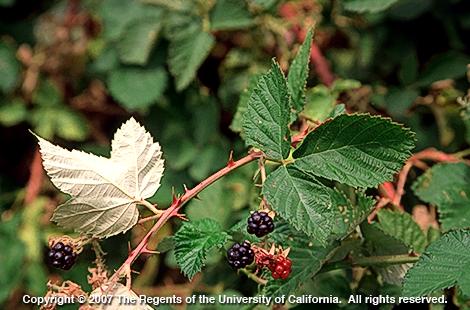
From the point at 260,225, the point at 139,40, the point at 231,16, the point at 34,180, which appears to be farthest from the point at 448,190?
the point at 34,180

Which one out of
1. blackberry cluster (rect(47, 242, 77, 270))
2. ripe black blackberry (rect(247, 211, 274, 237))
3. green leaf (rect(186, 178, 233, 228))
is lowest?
green leaf (rect(186, 178, 233, 228))

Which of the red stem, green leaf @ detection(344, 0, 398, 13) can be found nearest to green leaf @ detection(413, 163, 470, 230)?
green leaf @ detection(344, 0, 398, 13)

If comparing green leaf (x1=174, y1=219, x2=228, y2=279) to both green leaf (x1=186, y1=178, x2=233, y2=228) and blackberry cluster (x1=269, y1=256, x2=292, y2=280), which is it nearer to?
blackberry cluster (x1=269, y1=256, x2=292, y2=280)

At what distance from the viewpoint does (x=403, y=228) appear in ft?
2.57

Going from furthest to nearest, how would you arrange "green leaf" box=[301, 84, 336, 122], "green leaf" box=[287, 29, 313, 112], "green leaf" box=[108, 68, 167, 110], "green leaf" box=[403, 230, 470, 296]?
"green leaf" box=[108, 68, 167, 110]
"green leaf" box=[301, 84, 336, 122]
"green leaf" box=[287, 29, 313, 112]
"green leaf" box=[403, 230, 470, 296]

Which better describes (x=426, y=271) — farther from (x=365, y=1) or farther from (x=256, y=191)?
(x=365, y=1)

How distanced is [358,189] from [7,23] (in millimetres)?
927

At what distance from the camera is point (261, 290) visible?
780mm

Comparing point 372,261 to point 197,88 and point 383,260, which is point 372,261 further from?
point 197,88

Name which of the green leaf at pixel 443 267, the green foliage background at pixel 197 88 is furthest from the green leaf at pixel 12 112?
the green leaf at pixel 443 267

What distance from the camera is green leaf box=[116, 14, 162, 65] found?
1.14m

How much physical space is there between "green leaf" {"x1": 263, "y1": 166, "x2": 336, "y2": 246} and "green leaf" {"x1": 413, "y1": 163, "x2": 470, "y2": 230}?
20 centimetres

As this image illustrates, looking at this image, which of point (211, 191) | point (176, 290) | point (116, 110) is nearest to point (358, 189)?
point (211, 191)

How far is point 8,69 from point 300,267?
0.77 m
